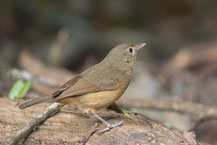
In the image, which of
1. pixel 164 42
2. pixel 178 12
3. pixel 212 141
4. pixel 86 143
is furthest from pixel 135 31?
pixel 86 143

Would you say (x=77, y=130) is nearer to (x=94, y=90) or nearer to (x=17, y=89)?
(x=94, y=90)

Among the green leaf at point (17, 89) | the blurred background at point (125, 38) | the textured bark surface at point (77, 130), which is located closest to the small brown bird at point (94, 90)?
the textured bark surface at point (77, 130)

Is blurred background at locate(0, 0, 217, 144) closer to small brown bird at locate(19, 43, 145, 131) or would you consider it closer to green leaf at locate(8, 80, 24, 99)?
green leaf at locate(8, 80, 24, 99)

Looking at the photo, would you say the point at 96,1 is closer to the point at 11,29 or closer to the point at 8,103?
the point at 11,29

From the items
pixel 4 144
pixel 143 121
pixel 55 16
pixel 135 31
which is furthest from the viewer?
pixel 135 31

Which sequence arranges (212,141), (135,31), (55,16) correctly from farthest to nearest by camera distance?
1. (135,31)
2. (55,16)
3. (212,141)

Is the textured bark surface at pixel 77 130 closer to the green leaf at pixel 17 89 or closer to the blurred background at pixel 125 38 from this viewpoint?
the green leaf at pixel 17 89

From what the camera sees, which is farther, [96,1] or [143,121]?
[96,1]

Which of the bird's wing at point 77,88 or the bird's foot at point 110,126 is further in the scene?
the bird's wing at point 77,88
